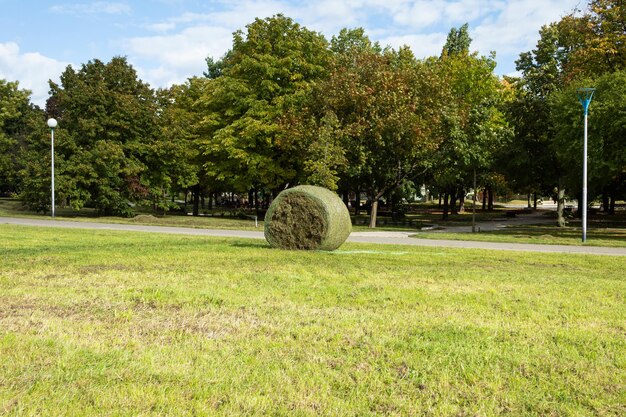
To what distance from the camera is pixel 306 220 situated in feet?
49.4

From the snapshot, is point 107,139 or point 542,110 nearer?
point 542,110

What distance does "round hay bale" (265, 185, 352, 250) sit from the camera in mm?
14875

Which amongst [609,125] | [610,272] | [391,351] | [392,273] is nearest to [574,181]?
[609,125]

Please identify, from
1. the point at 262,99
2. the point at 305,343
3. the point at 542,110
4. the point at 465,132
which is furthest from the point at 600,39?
the point at 305,343

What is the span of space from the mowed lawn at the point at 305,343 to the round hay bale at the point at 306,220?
15.4ft

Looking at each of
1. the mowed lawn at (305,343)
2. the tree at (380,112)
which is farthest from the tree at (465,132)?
the mowed lawn at (305,343)

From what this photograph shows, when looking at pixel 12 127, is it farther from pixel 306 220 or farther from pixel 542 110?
pixel 306 220

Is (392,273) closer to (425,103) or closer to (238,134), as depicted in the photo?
(425,103)

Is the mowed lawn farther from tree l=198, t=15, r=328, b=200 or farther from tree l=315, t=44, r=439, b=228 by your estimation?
tree l=198, t=15, r=328, b=200

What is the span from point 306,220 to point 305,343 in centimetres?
962

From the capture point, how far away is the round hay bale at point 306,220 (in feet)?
48.8

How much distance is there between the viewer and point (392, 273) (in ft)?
Answer: 34.6

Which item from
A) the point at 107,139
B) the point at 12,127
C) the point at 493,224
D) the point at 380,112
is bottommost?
the point at 493,224

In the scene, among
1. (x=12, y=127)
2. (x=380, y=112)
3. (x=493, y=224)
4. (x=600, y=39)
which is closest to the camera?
(x=600, y=39)
